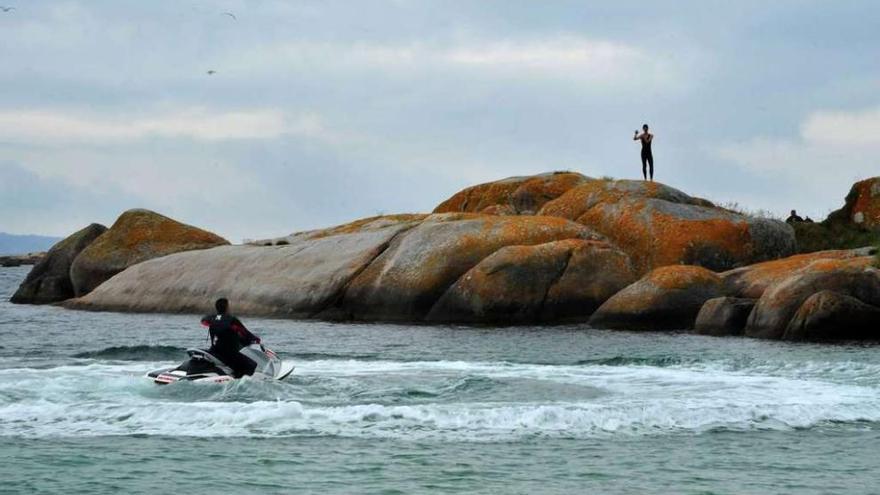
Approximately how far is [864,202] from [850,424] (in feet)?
95.1

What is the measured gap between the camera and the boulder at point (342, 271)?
3769 centimetres

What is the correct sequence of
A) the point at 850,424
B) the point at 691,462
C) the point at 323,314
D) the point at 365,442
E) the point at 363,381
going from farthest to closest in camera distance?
1. the point at 323,314
2. the point at 363,381
3. the point at 850,424
4. the point at 365,442
5. the point at 691,462

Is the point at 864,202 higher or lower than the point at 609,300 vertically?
higher

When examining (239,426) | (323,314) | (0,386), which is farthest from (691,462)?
(323,314)

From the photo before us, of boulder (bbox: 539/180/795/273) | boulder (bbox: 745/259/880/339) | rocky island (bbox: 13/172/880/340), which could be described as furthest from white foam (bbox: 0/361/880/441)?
boulder (bbox: 539/180/795/273)

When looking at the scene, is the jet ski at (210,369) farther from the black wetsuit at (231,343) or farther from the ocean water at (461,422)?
the ocean water at (461,422)

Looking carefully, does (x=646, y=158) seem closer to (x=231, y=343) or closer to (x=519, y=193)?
(x=519, y=193)

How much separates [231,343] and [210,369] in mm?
574

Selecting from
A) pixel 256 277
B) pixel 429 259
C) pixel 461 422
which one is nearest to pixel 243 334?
pixel 461 422

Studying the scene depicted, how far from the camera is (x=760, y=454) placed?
1636cm

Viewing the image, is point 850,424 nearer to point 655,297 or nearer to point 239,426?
point 239,426

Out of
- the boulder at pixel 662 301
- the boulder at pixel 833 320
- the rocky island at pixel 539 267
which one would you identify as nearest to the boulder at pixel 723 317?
Result: the rocky island at pixel 539 267

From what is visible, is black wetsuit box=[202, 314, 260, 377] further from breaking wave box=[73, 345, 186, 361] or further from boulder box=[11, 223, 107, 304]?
boulder box=[11, 223, 107, 304]

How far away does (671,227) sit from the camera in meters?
40.2
